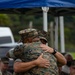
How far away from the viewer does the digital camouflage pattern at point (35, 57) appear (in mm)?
5941

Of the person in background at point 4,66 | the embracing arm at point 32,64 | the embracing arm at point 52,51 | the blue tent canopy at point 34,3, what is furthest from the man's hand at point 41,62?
the person in background at point 4,66

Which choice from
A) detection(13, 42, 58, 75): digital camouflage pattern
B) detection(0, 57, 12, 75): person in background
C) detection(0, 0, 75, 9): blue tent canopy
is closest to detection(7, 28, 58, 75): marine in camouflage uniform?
detection(13, 42, 58, 75): digital camouflage pattern

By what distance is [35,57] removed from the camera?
5.98 meters

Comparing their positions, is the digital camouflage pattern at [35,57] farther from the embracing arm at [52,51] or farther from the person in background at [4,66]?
the person in background at [4,66]

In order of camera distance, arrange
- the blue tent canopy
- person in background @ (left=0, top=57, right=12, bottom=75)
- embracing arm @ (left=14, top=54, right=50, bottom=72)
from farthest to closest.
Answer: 1. person in background @ (left=0, top=57, right=12, bottom=75)
2. the blue tent canopy
3. embracing arm @ (left=14, top=54, right=50, bottom=72)

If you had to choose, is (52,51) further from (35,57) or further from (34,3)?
(34,3)

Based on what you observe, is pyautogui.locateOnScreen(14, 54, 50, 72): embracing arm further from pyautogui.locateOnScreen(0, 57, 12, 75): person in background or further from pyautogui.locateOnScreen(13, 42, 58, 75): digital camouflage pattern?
pyautogui.locateOnScreen(0, 57, 12, 75): person in background

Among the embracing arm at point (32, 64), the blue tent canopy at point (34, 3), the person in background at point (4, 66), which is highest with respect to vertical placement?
the blue tent canopy at point (34, 3)

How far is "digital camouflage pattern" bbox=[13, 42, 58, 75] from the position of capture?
19.5ft

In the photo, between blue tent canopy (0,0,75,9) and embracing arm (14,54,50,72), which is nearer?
embracing arm (14,54,50,72)

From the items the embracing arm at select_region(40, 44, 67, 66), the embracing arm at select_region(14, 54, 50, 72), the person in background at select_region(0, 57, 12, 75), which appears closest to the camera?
the embracing arm at select_region(14, 54, 50, 72)

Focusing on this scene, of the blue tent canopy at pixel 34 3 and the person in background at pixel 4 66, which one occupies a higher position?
the blue tent canopy at pixel 34 3

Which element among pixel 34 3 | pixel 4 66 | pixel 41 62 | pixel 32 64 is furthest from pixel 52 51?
pixel 4 66

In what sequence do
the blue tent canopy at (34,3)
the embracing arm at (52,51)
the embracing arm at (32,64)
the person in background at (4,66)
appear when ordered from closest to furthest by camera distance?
1. the embracing arm at (32,64)
2. the embracing arm at (52,51)
3. the blue tent canopy at (34,3)
4. the person in background at (4,66)
